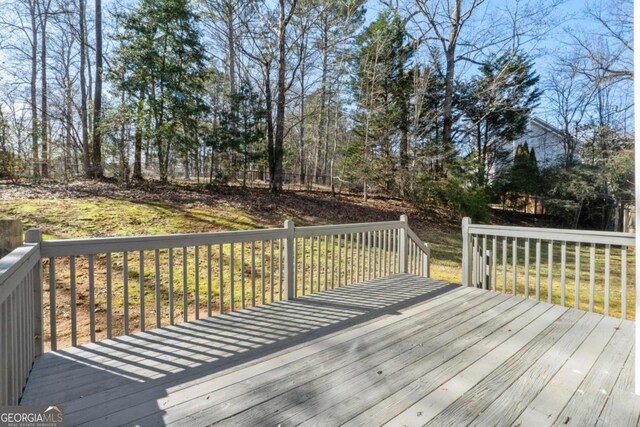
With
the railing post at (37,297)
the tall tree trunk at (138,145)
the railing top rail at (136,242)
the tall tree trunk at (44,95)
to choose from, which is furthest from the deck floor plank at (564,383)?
the tall tree trunk at (44,95)

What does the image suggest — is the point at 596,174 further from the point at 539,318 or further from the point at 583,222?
the point at 539,318

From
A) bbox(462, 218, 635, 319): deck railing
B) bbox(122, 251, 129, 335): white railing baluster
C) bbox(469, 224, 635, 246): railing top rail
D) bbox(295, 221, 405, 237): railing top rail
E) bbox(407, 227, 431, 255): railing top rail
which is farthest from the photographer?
bbox(407, 227, 431, 255): railing top rail

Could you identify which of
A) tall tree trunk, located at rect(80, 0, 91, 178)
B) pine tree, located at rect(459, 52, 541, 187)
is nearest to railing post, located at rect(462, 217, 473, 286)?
pine tree, located at rect(459, 52, 541, 187)

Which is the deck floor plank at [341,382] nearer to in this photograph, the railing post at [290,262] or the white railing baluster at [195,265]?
the white railing baluster at [195,265]

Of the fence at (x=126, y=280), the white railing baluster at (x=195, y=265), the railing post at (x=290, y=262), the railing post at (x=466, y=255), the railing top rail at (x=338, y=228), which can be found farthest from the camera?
the railing post at (x=466, y=255)

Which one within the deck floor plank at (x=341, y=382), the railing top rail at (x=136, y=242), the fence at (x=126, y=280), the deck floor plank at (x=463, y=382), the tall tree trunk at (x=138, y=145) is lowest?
the deck floor plank at (x=463, y=382)

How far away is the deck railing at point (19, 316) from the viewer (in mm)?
1452

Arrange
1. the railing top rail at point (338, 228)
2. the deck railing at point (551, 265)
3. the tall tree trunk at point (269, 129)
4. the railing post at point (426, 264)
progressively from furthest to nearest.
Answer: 1. the tall tree trunk at point (269, 129)
2. the railing post at point (426, 264)
3. the railing top rail at point (338, 228)
4. the deck railing at point (551, 265)

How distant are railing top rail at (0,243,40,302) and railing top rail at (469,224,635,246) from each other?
383 cm

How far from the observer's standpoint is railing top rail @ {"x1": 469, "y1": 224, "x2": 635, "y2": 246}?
2828mm

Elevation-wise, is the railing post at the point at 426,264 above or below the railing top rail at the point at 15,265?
below

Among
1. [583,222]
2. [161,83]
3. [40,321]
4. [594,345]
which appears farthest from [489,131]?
[40,321]

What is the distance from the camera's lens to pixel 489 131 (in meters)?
16.5

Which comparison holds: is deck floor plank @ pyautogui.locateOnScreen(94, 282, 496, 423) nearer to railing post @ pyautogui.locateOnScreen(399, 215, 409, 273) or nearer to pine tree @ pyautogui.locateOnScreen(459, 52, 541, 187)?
railing post @ pyautogui.locateOnScreen(399, 215, 409, 273)
